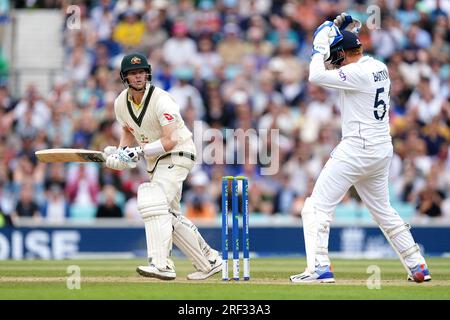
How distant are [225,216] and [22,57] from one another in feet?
35.1

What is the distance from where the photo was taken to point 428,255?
1444 cm

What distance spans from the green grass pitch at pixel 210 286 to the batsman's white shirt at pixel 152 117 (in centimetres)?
118

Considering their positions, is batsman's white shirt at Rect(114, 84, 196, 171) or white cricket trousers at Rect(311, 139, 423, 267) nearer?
white cricket trousers at Rect(311, 139, 423, 267)

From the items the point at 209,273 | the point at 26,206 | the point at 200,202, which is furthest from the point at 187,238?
the point at 26,206

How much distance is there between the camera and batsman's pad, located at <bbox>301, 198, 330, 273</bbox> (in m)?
8.92

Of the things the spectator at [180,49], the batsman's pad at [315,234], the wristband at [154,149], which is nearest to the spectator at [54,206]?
the spectator at [180,49]

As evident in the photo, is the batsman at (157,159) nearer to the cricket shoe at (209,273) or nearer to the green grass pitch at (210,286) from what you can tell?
the cricket shoe at (209,273)

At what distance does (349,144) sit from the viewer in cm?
902

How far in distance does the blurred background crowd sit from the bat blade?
5.24 meters

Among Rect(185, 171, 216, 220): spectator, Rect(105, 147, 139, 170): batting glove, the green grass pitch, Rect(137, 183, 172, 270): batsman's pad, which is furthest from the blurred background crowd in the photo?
Rect(137, 183, 172, 270): batsman's pad

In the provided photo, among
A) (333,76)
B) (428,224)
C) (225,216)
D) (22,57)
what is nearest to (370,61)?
(333,76)

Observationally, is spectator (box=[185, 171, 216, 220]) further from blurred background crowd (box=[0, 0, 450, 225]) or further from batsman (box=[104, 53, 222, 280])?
batsman (box=[104, 53, 222, 280])

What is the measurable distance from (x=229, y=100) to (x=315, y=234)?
8.05 metres

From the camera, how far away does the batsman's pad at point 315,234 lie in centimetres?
892
